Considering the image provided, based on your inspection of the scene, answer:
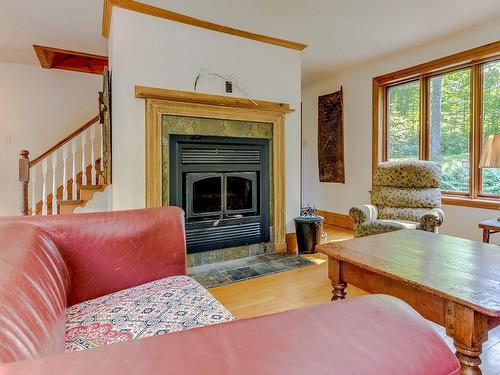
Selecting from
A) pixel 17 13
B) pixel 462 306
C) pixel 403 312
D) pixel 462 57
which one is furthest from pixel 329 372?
pixel 462 57

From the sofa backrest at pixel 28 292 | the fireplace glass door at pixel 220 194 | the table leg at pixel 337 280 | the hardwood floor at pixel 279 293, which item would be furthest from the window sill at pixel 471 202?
the sofa backrest at pixel 28 292

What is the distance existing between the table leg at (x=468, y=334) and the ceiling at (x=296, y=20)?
2688 millimetres

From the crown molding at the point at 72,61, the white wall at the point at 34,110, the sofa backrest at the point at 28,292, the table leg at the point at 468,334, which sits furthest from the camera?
the white wall at the point at 34,110

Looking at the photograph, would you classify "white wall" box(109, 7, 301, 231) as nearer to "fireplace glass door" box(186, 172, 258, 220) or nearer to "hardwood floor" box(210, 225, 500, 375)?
"fireplace glass door" box(186, 172, 258, 220)

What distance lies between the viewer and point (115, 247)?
1.49m

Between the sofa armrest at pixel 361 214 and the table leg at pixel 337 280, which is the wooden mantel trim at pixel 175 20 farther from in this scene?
the table leg at pixel 337 280

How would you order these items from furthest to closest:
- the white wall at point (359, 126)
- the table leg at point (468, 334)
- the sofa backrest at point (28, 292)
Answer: the white wall at point (359, 126) < the table leg at point (468, 334) < the sofa backrest at point (28, 292)

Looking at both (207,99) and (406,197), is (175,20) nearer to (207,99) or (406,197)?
(207,99)

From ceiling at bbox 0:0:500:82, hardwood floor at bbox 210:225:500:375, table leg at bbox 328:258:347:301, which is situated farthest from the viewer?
ceiling at bbox 0:0:500:82

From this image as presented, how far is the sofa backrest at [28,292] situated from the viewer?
519mm

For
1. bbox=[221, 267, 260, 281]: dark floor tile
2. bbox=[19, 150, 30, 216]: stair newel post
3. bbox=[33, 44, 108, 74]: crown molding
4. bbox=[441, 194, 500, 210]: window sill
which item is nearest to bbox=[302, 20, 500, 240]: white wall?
bbox=[441, 194, 500, 210]: window sill

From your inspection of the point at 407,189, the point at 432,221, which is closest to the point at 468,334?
the point at 432,221

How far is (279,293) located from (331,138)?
10.7 feet

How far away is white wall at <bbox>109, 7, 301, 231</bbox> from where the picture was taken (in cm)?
286
